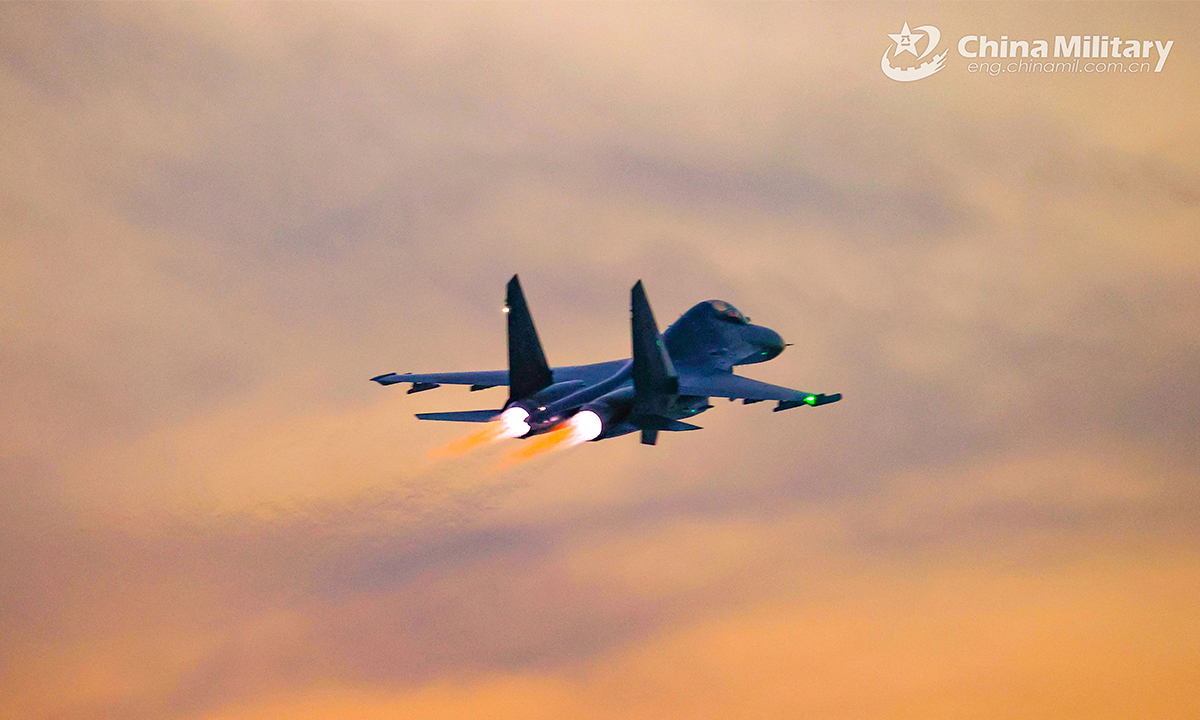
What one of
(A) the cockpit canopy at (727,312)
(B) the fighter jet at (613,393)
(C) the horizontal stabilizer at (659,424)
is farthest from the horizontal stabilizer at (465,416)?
(A) the cockpit canopy at (727,312)

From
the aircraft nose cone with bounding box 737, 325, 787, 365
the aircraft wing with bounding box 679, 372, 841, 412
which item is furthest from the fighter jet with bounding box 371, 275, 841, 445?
the aircraft nose cone with bounding box 737, 325, 787, 365

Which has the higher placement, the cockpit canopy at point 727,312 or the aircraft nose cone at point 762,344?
the cockpit canopy at point 727,312

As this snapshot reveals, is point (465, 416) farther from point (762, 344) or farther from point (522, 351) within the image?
point (762, 344)

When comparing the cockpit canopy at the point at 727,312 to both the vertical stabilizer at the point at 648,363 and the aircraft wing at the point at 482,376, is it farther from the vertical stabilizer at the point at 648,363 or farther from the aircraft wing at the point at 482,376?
the vertical stabilizer at the point at 648,363

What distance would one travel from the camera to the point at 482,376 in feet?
191

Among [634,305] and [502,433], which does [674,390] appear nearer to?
[634,305]

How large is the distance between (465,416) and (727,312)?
17.7m

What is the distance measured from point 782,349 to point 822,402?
14113 millimetres

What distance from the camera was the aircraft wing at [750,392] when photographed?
155 ft

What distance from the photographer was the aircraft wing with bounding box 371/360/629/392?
55156 millimetres

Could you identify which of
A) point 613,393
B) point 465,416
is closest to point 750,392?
point 613,393

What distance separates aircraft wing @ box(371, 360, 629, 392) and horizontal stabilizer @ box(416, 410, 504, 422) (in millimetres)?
6881

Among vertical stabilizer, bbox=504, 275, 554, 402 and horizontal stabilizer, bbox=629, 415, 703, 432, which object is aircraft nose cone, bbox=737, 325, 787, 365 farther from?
vertical stabilizer, bbox=504, 275, 554, 402

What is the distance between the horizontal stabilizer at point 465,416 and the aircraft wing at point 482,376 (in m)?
6.88
